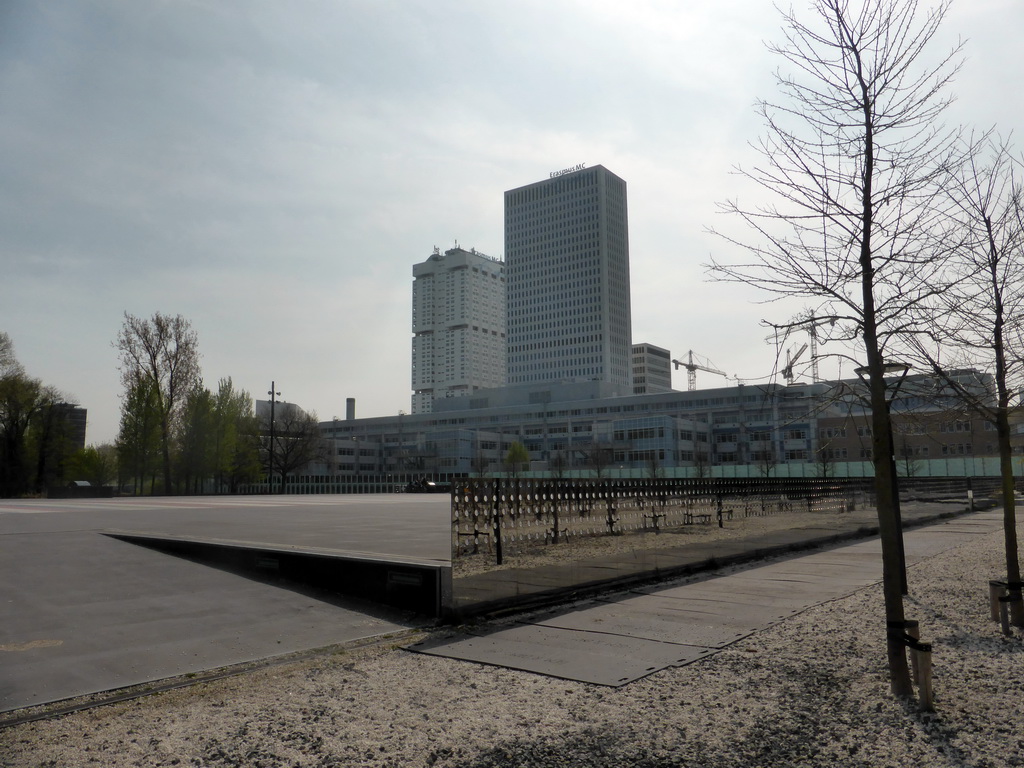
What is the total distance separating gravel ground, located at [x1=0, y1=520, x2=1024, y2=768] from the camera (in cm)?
398

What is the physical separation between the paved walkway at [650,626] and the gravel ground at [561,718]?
0.98 ft

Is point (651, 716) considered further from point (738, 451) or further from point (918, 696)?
point (738, 451)

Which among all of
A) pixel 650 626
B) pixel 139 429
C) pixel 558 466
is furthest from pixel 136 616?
pixel 558 466

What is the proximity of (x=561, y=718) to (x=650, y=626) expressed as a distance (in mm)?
3015

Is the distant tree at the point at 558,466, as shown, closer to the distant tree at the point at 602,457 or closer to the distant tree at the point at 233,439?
the distant tree at the point at 602,457

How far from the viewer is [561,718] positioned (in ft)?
15.0

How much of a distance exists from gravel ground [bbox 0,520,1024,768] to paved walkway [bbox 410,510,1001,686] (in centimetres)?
30

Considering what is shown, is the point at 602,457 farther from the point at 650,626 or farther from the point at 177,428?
the point at 650,626

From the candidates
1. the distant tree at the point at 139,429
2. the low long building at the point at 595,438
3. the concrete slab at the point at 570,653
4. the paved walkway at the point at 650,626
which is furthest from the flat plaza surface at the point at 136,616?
the low long building at the point at 595,438

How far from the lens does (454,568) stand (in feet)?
26.5

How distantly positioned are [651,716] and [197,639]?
4441 mm

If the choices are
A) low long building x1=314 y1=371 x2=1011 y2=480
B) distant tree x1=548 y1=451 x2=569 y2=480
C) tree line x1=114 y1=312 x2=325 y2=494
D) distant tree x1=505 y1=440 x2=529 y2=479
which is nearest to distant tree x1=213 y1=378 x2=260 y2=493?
tree line x1=114 y1=312 x2=325 y2=494

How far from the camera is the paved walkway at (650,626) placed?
595cm

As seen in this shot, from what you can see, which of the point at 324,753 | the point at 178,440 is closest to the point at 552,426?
the point at 178,440
